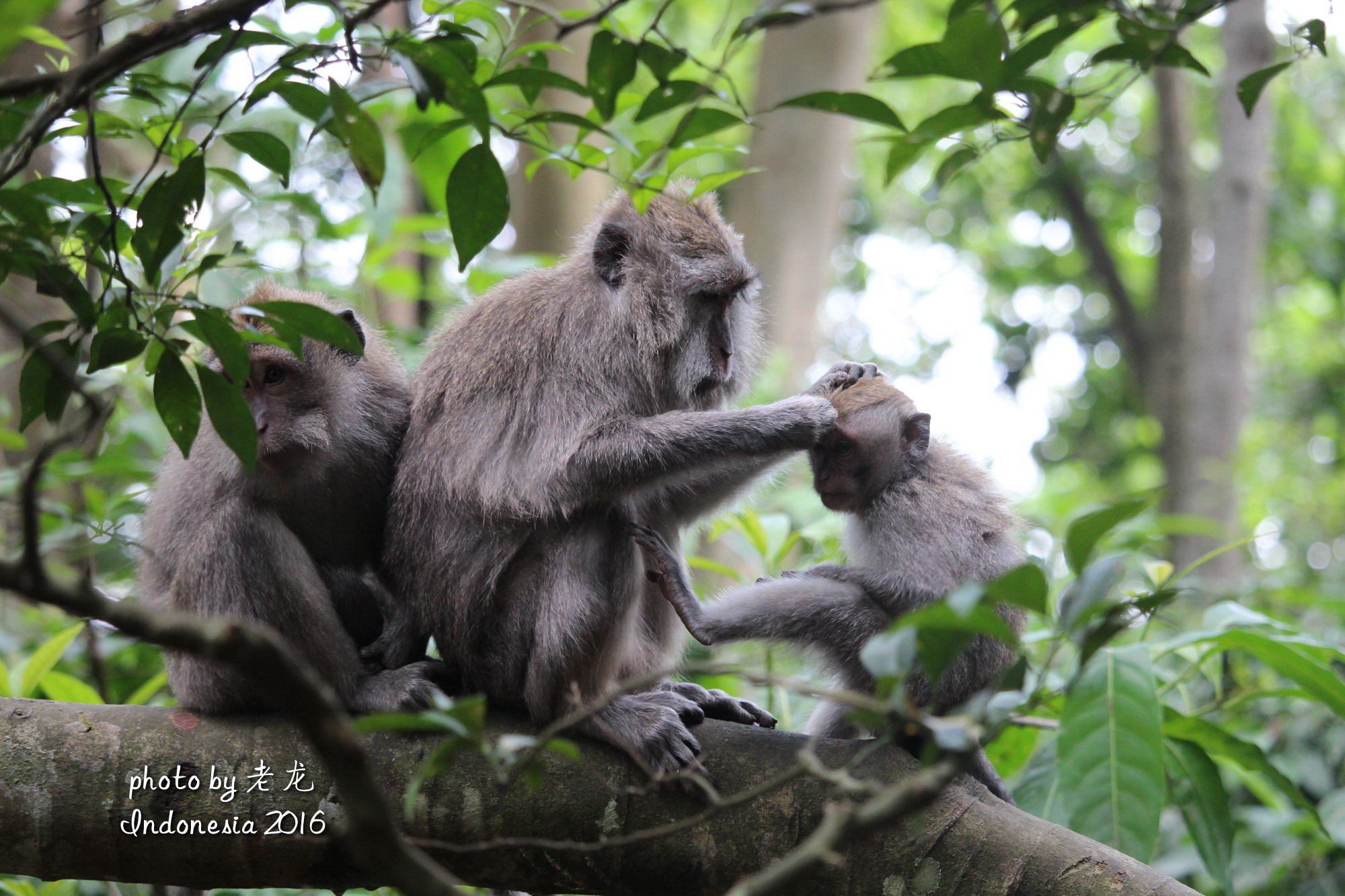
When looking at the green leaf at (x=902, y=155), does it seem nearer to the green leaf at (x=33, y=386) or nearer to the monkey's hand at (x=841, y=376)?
the monkey's hand at (x=841, y=376)

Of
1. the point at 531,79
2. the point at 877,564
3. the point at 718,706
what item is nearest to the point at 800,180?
the point at 877,564

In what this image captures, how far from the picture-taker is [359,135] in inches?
107

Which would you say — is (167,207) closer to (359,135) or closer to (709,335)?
(359,135)

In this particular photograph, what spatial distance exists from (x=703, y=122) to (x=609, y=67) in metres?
0.32

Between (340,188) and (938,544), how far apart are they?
7.85m

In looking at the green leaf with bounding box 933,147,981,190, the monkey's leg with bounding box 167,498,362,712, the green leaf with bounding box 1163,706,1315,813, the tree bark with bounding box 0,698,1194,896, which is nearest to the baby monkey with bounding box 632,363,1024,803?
the tree bark with bounding box 0,698,1194,896

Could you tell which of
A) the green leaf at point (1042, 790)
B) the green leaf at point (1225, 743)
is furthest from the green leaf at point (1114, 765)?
the green leaf at point (1225, 743)

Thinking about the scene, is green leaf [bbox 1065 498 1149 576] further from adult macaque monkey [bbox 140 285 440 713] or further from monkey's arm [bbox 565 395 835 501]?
adult macaque monkey [bbox 140 285 440 713]

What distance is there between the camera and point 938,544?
13.7 feet

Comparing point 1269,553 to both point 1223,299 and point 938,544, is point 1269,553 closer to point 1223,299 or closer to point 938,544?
point 1223,299

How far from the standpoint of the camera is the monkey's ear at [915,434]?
175 inches

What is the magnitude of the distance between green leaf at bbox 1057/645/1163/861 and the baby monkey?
1.67 ft

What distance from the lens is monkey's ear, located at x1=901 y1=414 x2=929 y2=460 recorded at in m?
4.45

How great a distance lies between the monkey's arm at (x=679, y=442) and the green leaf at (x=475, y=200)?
4.05 feet
